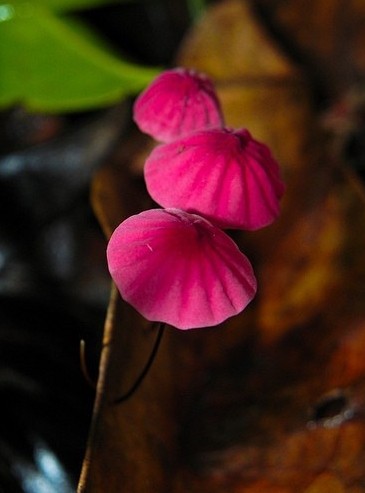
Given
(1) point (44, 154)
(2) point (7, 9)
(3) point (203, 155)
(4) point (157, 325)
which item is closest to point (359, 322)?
(4) point (157, 325)

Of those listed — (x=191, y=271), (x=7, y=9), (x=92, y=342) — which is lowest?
(x=92, y=342)

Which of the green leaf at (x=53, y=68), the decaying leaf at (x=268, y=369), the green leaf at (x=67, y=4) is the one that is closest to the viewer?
the decaying leaf at (x=268, y=369)

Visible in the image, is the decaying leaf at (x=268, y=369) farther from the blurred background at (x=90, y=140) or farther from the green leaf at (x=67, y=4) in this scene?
the green leaf at (x=67, y=4)

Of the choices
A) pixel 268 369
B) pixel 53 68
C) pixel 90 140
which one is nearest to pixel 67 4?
pixel 53 68

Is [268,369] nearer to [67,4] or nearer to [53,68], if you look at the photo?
[53,68]

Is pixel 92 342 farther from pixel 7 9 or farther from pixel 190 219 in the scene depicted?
pixel 7 9

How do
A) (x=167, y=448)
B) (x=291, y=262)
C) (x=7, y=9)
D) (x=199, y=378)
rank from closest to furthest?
1. (x=167, y=448)
2. (x=199, y=378)
3. (x=291, y=262)
4. (x=7, y=9)

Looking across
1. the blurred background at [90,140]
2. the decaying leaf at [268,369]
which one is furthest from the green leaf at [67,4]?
the decaying leaf at [268,369]
